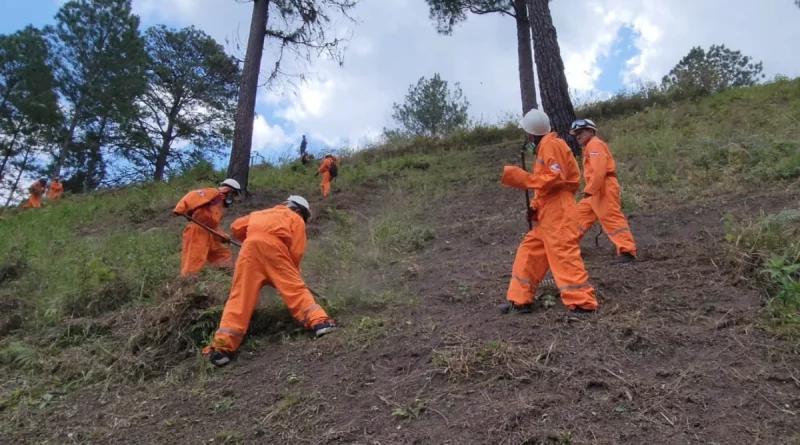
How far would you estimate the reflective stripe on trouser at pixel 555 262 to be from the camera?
416cm

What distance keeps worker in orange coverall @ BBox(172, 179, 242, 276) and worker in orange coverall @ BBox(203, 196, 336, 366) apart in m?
1.97

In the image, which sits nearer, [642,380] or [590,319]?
[642,380]

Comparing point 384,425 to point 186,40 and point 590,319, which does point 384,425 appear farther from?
point 186,40

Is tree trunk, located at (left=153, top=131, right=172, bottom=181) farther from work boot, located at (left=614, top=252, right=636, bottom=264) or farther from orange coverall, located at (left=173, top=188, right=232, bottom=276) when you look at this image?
work boot, located at (left=614, top=252, right=636, bottom=264)

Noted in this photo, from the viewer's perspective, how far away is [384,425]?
320cm

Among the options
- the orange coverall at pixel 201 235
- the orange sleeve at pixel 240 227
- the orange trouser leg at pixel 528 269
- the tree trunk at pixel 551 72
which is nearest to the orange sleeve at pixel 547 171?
the orange trouser leg at pixel 528 269

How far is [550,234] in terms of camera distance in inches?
170

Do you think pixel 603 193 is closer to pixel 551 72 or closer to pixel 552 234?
pixel 552 234

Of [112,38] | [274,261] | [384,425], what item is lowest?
[384,425]

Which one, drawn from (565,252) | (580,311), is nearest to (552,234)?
(565,252)

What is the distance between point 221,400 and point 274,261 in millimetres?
1167

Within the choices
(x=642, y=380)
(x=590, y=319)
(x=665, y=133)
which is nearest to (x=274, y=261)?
(x=590, y=319)

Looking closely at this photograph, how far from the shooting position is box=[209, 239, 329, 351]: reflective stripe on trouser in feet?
14.5

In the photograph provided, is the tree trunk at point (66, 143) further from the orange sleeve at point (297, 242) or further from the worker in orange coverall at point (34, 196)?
the orange sleeve at point (297, 242)
